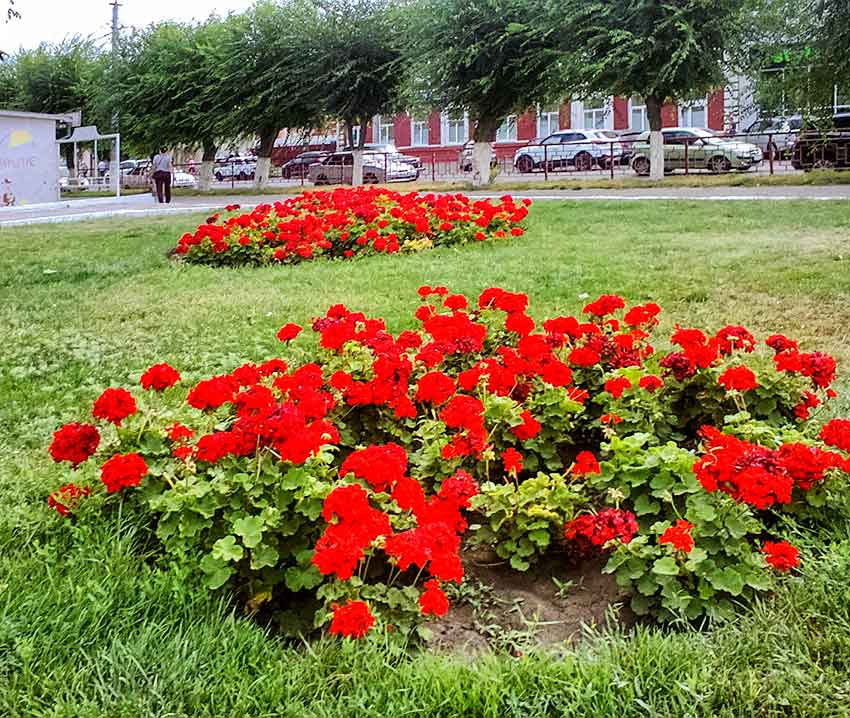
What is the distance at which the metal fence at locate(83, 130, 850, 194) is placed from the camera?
2170 cm

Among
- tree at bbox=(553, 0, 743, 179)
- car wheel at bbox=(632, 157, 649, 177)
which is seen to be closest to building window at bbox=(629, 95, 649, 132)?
car wheel at bbox=(632, 157, 649, 177)

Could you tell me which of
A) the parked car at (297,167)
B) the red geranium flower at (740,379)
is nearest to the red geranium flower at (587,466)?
the red geranium flower at (740,379)

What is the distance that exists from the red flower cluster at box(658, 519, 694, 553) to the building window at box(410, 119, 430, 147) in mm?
46699

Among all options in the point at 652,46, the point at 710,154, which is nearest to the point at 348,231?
the point at 652,46

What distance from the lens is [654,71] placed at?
2248 centimetres

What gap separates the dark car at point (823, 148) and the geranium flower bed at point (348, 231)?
13.8m

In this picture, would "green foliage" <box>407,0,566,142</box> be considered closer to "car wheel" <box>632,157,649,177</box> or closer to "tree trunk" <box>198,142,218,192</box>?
"car wheel" <box>632,157,649,177</box>

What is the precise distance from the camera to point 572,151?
1249 inches

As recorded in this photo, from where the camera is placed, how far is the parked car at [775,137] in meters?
22.5

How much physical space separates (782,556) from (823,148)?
71.1ft

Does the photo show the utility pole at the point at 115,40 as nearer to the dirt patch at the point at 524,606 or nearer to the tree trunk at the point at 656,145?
the tree trunk at the point at 656,145

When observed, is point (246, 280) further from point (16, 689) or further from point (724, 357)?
point (16, 689)

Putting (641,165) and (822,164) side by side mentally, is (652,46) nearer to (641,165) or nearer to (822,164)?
(822,164)

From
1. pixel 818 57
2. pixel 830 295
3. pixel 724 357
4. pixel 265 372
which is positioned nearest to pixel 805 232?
pixel 830 295
